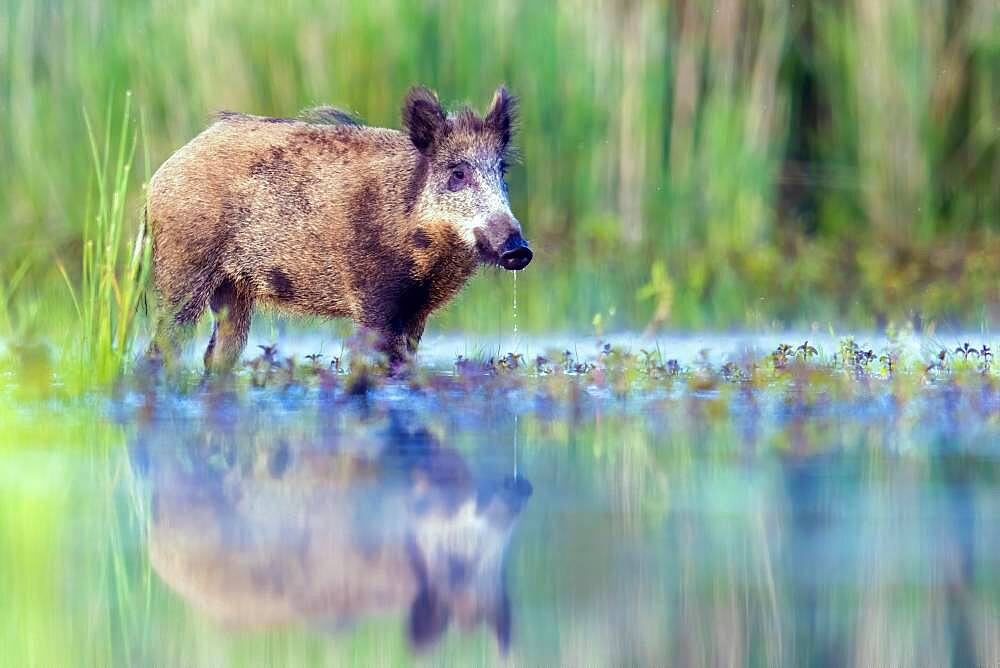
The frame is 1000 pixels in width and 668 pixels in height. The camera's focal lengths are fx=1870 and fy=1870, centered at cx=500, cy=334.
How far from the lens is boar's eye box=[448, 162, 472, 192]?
8.12 metres

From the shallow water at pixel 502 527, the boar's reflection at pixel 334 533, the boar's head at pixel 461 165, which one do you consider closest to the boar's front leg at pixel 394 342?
the shallow water at pixel 502 527

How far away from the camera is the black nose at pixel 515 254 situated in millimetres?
7770

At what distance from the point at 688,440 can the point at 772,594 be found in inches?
92.0

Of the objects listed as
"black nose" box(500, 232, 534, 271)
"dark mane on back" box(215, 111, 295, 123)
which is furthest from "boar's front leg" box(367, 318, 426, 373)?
"dark mane on back" box(215, 111, 295, 123)

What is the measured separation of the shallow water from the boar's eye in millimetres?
925

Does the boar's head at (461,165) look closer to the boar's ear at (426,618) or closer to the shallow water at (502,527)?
the shallow water at (502,527)

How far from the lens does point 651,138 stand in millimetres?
10766

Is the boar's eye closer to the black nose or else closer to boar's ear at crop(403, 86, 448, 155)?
boar's ear at crop(403, 86, 448, 155)

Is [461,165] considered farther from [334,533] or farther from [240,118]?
[334,533]

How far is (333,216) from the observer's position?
328 inches

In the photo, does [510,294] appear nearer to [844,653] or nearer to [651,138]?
[651,138]

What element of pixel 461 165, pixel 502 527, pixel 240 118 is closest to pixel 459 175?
pixel 461 165

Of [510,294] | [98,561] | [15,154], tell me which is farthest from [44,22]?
[98,561]

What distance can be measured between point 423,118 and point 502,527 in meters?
3.27
